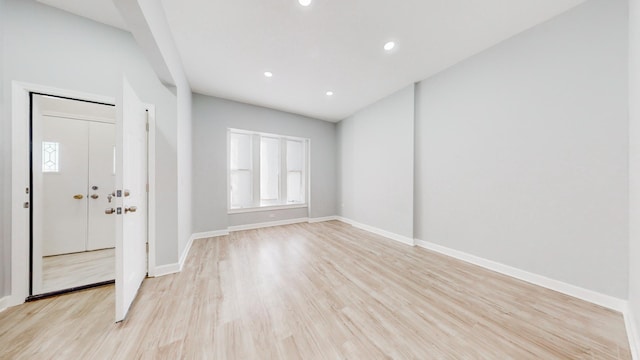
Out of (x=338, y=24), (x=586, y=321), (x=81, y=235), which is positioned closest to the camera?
(x=586, y=321)

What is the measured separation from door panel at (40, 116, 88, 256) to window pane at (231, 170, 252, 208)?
2177mm

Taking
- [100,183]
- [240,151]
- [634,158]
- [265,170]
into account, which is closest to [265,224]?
[265,170]

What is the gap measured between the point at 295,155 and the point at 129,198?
12.0 feet

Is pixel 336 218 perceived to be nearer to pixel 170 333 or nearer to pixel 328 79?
pixel 328 79

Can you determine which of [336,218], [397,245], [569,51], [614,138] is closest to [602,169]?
[614,138]

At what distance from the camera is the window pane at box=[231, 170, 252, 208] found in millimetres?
4406

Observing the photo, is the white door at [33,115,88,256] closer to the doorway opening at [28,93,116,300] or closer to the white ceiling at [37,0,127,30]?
the doorway opening at [28,93,116,300]

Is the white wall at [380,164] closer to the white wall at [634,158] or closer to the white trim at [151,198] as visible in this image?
the white wall at [634,158]

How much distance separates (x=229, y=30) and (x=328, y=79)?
1542mm

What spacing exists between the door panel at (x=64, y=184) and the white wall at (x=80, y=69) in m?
1.41

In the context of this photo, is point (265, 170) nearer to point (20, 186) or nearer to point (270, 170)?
point (270, 170)

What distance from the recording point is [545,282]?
1.99 m

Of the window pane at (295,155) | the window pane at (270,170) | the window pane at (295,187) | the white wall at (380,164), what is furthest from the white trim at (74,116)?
the white wall at (380,164)

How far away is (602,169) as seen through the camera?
5.64ft
